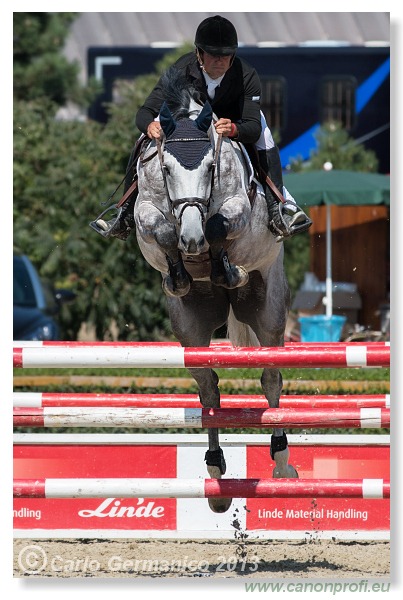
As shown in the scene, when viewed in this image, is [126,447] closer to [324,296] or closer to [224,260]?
[224,260]

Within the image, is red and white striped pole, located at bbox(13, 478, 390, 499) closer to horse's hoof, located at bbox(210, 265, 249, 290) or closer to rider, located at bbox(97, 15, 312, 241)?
horse's hoof, located at bbox(210, 265, 249, 290)

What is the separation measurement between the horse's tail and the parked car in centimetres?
404

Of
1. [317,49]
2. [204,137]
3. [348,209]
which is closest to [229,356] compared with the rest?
[204,137]

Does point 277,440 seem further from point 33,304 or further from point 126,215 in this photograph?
point 33,304

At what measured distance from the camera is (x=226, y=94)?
4297 millimetres

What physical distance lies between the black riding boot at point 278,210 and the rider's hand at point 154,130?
64 cm

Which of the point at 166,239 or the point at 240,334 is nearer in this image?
the point at 166,239

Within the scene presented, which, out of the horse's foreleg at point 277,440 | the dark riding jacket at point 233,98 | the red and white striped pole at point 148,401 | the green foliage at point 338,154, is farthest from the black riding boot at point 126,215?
the green foliage at point 338,154

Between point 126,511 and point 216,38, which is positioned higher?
point 216,38

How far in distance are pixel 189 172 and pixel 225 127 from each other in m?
0.31

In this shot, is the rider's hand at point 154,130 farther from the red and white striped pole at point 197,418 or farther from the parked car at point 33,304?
the parked car at point 33,304

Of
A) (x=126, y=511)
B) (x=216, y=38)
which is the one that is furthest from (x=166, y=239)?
(x=126, y=511)

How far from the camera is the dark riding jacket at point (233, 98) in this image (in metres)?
4.25

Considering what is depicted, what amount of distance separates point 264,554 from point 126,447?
94cm
